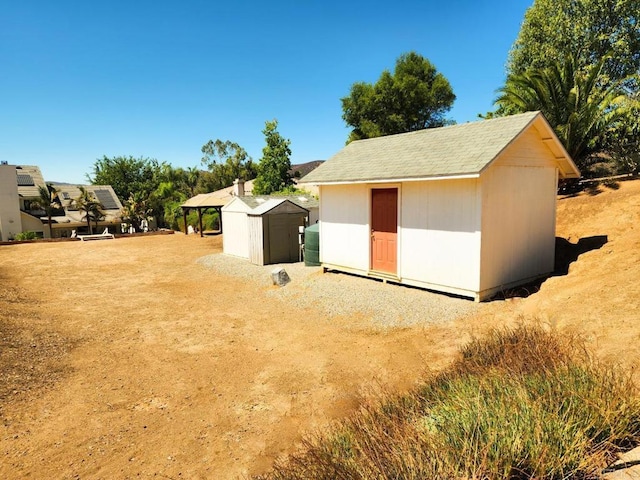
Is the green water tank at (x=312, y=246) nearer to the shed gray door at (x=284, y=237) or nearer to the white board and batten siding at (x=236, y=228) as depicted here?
the shed gray door at (x=284, y=237)

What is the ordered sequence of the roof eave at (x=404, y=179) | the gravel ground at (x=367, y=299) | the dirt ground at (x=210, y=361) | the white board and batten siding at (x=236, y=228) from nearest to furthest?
the dirt ground at (x=210, y=361) → the roof eave at (x=404, y=179) → the gravel ground at (x=367, y=299) → the white board and batten siding at (x=236, y=228)

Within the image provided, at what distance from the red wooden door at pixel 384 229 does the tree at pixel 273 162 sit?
2719cm

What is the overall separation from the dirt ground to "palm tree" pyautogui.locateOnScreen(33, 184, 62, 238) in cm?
2568

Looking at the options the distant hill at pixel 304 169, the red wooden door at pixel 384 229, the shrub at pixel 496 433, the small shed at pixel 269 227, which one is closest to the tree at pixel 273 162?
the distant hill at pixel 304 169

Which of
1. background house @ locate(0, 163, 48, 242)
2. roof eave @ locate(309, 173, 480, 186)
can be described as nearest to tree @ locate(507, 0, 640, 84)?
roof eave @ locate(309, 173, 480, 186)

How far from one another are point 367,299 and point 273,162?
99.0 feet

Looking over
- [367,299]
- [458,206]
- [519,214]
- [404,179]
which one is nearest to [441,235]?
[458,206]

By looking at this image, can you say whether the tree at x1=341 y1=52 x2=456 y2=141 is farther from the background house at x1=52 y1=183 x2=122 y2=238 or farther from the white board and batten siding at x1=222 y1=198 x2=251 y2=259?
the background house at x1=52 y1=183 x2=122 y2=238

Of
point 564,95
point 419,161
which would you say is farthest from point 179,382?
point 564,95

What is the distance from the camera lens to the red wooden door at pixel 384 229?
38.2 ft

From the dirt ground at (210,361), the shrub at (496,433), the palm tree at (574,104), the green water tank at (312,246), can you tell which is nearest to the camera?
the shrub at (496,433)

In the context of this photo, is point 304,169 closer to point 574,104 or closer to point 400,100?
point 400,100

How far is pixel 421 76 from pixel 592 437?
34.5 meters

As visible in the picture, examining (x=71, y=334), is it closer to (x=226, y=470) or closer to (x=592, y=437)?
(x=226, y=470)
